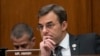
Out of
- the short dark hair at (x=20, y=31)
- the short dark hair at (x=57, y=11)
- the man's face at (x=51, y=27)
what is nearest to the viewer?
the man's face at (x=51, y=27)

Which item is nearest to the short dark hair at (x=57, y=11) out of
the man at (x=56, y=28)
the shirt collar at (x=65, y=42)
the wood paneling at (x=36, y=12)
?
the man at (x=56, y=28)

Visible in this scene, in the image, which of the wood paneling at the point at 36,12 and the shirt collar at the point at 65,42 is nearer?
the shirt collar at the point at 65,42

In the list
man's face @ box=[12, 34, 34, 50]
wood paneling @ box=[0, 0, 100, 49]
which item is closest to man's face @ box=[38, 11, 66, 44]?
man's face @ box=[12, 34, 34, 50]

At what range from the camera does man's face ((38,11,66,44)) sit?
1590 mm

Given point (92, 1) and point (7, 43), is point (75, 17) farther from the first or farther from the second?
point (7, 43)

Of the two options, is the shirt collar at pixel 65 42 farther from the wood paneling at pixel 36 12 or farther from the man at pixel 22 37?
the wood paneling at pixel 36 12

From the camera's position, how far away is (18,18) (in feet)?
9.18

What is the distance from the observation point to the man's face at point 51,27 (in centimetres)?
159

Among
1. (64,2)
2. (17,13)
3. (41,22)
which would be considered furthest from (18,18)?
(41,22)

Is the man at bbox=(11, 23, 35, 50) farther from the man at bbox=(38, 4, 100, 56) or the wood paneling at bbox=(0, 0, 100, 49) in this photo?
the wood paneling at bbox=(0, 0, 100, 49)

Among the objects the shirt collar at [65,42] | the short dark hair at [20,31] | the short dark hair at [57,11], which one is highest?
the short dark hair at [57,11]

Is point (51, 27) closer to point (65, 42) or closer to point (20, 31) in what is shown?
point (65, 42)

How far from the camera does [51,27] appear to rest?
5.47ft

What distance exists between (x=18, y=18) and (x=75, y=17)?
0.55m
